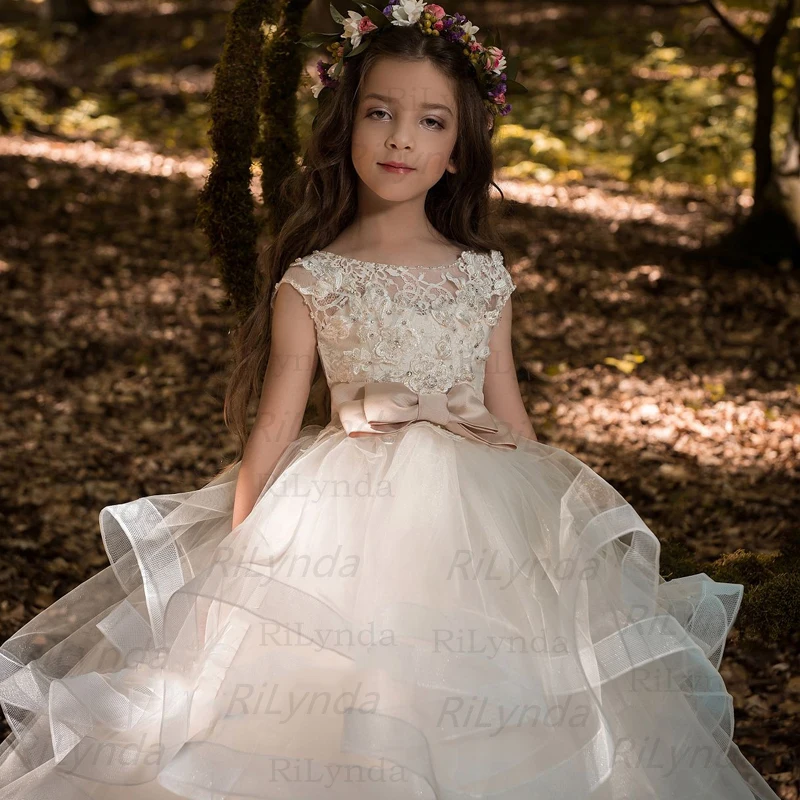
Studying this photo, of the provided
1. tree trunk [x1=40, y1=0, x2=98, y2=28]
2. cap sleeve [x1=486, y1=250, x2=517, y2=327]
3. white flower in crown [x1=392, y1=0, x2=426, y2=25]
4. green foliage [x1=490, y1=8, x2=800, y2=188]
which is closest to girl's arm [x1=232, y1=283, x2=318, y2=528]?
Result: cap sleeve [x1=486, y1=250, x2=517, y2=327]

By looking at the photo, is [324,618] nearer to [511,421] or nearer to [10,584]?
[511,421]

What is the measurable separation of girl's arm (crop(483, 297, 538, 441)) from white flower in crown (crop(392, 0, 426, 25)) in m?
0.78

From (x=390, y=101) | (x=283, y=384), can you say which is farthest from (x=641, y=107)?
(x=283, y=384)

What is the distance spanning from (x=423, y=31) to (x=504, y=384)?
0.96m

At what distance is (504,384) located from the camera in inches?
112

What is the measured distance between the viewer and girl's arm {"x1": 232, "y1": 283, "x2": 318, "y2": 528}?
8.29ft

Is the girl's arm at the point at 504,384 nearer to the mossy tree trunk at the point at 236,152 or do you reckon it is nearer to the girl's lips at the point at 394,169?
the girl's lips at the point at 394,169

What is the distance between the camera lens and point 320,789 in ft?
6.53

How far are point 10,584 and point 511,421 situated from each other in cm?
199

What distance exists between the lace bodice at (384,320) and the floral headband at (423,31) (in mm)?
497

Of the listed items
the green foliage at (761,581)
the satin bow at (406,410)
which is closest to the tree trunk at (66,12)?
the satin bow at (406,410)

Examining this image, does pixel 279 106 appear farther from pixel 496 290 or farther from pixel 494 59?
pixel 496 290

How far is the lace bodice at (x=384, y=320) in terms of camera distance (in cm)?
256

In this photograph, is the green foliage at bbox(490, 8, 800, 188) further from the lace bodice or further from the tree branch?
the lace bodice
